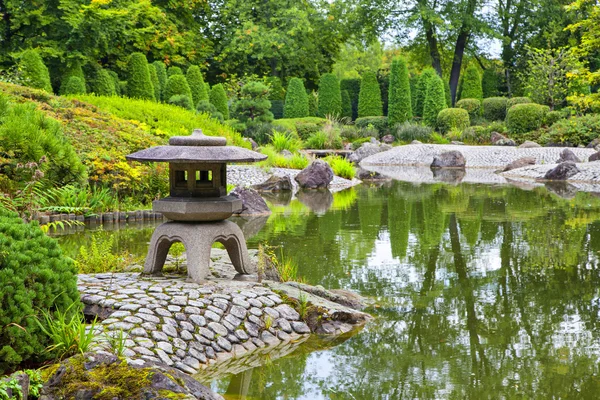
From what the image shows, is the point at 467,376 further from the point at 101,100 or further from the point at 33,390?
the point at 101,100

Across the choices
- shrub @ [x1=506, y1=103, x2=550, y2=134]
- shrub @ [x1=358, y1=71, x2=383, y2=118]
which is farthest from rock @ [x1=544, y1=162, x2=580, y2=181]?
shrub @ [x1=358, y1=71, x2=383, y2=118]

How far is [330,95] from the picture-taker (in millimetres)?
35344

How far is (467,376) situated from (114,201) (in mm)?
8094

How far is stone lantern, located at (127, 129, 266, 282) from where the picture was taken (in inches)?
230

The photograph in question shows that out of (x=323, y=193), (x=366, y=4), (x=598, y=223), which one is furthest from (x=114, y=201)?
(x=366, y=4)

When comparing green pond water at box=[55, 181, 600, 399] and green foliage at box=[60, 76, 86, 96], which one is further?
green foliage at box=[60, 76, 86, 96]

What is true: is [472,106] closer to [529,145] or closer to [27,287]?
[529,145]

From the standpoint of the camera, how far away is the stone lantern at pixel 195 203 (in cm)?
584

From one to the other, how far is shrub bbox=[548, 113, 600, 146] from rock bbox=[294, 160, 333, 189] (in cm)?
1198

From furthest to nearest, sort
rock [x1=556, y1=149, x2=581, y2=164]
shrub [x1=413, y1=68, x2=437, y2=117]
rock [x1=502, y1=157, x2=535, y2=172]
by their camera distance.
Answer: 1. shrub [x1=413, y1=68, x2=437, y2=117]
2. rock [x1=502, y1=157, x2=535, y2=172]
3. rock [x1=556, y1=149, x2=581, y2=164]

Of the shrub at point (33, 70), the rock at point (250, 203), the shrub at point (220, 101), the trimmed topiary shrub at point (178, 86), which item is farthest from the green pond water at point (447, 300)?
the shrub at point (220, 101)

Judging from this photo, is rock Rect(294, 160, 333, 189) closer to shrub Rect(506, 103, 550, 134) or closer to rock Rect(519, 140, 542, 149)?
rock Rect(519, 140, 542, 149)

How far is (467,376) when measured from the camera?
14.8ft

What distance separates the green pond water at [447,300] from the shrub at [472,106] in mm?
20581
